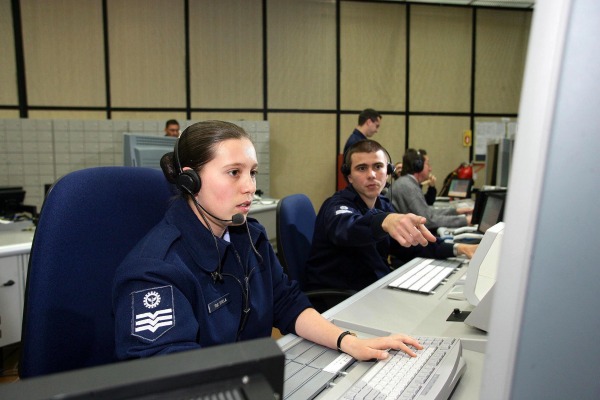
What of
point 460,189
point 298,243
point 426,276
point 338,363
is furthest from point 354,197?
point 460,189

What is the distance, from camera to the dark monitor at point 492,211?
5.79 ft

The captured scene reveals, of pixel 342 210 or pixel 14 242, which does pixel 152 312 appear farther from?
pixel 14 242

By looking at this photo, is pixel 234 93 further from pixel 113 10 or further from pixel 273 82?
pixel 113 10

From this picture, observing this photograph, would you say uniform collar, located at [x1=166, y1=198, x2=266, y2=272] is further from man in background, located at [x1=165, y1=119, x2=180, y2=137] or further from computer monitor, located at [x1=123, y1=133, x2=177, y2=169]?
man in background, located at [x1=165, y1=119, x2=180, y2=137]

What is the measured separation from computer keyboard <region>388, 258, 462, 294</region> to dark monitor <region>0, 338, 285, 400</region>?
1.01m

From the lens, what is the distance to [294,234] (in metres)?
1.66

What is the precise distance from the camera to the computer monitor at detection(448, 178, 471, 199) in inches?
168

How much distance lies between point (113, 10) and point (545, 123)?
5.12 m

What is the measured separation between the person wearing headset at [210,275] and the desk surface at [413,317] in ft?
0.33

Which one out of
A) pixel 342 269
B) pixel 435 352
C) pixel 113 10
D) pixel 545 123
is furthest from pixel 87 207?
pixel 113 10

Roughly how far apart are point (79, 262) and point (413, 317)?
2.46 ft

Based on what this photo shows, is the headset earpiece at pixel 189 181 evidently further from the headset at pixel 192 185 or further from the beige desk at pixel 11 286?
the beige desk at pixel 11 286

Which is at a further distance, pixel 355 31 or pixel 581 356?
pixel 355 31

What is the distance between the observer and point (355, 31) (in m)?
5.09
